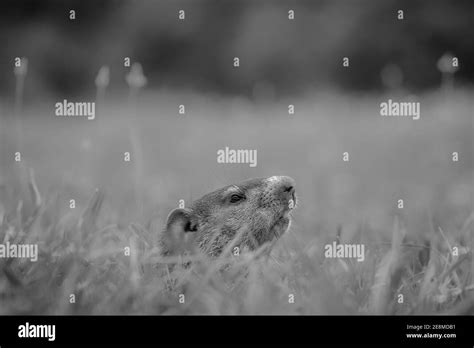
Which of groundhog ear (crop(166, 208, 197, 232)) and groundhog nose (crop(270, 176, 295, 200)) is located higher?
groundhog nose (crop(270, 176, 295, 200))

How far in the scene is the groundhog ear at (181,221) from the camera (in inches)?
180

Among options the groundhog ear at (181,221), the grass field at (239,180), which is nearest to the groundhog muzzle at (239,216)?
the groundhog ear at (181,221)

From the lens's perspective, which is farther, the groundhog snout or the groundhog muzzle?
the groundhog snout

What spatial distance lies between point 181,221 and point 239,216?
499 mm

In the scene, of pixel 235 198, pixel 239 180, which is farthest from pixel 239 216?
pixel 239 180

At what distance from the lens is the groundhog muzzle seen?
4.68 metres

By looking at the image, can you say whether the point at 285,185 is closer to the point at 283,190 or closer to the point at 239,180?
the point at 283,190

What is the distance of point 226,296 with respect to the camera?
3.55 metres

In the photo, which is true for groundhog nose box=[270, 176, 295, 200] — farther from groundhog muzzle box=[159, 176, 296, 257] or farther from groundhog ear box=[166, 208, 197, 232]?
groundhog ear box=[166, 208, 197, 232]

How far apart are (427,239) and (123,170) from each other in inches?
220

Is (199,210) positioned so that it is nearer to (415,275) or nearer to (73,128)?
(415,275)

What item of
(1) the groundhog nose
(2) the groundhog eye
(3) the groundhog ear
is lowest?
(3) the groundhog ear

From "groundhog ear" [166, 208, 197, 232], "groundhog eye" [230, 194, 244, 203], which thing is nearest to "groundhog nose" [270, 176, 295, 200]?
"groundhog eye" [230, 194, 244, 203]
